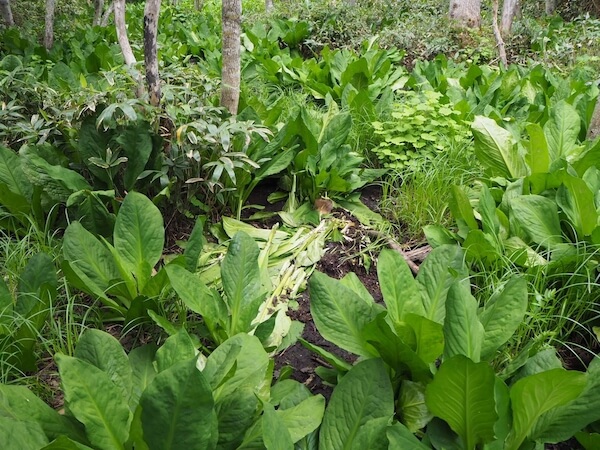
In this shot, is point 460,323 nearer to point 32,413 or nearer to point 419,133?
point 32,413

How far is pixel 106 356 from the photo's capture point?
192 cm

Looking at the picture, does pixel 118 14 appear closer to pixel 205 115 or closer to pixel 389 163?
pixel 205 115

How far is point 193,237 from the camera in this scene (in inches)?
99.4

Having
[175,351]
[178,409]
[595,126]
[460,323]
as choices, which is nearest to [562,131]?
[595,126]

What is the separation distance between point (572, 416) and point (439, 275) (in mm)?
717

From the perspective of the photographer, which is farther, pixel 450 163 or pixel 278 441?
pixel 450 163

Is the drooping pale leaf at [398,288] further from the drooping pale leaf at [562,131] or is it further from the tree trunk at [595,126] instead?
the tree trunk at [595,126]

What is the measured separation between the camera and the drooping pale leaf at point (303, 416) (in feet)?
5.90

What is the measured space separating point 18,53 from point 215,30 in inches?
156

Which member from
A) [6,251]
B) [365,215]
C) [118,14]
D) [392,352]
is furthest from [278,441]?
[118,14]

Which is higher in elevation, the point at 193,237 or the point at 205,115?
the point at 205,115

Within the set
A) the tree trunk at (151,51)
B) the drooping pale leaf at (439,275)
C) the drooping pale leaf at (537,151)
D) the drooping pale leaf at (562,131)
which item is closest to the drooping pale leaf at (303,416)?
the drooping pale leaf at (439,275)

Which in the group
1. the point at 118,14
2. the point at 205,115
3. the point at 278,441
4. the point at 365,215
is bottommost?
the point at 365,215

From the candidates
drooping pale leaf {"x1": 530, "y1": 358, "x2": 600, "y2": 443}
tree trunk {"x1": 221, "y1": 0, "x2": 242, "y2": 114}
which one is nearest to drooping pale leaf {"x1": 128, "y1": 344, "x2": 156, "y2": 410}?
drooping pale leaf {"x1": 530, "y1": 358, "x2": 600, "y2": 443}
